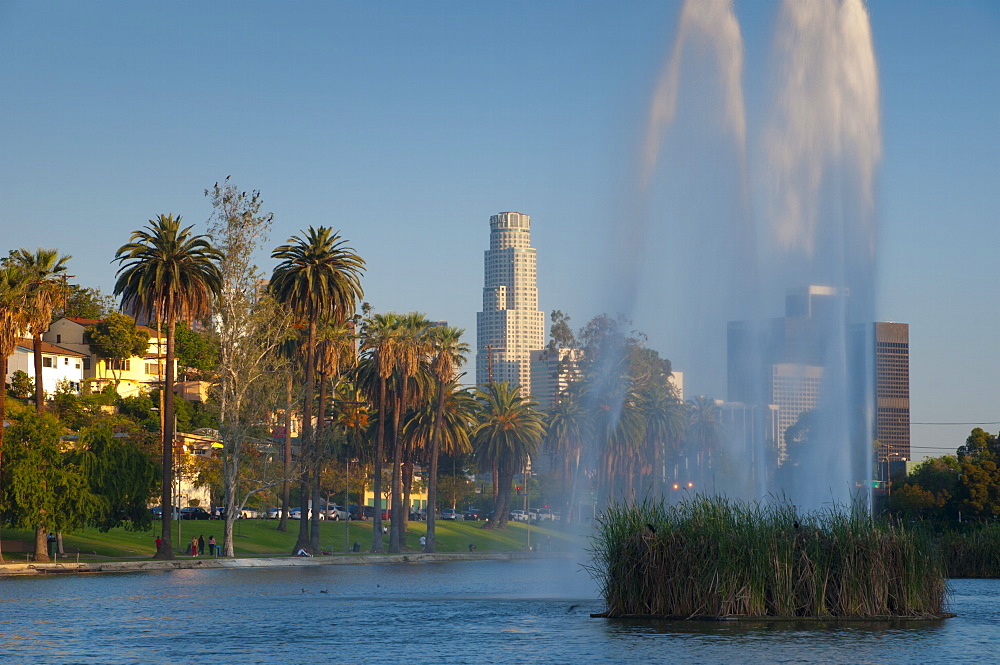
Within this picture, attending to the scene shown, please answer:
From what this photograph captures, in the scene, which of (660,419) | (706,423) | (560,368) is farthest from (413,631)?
(560,368)

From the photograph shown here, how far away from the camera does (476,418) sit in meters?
132

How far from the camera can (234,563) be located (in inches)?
3068

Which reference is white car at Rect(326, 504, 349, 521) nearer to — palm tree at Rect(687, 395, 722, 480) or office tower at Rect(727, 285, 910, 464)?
palm tree at Rect(687, 395, 722, 480)

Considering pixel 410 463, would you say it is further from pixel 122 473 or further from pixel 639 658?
pixel 639 658

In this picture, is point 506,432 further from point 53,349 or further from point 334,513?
point 53,349

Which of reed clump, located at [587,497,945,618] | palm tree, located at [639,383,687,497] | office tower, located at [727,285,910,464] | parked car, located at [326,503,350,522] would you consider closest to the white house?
parked car, located at [326,503,350,522]

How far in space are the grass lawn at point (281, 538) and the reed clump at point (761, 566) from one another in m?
29.1

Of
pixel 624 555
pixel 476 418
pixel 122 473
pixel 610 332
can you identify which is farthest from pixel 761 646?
pixel 476 418

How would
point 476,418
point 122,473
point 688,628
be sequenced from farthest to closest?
1. point 476,418
2. point 122,473
3. point 688,628

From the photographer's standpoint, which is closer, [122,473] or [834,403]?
[834,403]

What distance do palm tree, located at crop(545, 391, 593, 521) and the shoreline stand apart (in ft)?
22.6

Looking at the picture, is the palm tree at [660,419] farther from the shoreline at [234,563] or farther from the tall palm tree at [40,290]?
the tall palm tree at [40,290]

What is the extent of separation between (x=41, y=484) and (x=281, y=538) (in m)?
37.4

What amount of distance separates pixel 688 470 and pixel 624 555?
2132 inches
